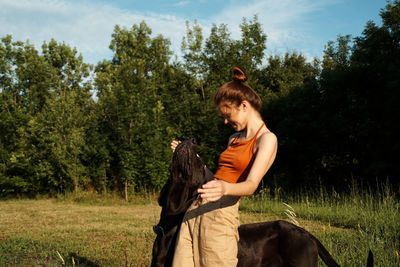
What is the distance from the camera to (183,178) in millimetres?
2354

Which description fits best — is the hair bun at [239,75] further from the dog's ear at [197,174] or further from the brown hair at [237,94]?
the dog's ear at [197,174]

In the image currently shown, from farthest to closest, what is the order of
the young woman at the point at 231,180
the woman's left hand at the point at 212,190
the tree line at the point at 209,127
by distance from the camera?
1. the tree line at the point at 209,127
2. the young woman at the point at 231,180
3. the woman's left hand at the point at 212,190

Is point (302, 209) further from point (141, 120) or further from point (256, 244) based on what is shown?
point (141, 120)

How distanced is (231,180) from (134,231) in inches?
230

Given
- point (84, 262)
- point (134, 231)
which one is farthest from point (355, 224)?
point (84, 262)

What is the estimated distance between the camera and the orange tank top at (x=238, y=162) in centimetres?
236

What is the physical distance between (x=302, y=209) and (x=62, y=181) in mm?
12081

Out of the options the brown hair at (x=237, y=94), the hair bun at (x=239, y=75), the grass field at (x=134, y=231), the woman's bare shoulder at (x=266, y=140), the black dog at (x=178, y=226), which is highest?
the hair bun at (x=239, y=75)

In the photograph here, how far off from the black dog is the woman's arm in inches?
17.6

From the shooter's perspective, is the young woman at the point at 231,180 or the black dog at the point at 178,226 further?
the black dog at the point at 178,226

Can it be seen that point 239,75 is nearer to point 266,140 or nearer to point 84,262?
point 266,140

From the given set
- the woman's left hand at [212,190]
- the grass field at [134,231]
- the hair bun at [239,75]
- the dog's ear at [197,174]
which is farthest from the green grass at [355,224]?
the woman's left hand at [212,190]

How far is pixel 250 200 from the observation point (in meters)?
11.4

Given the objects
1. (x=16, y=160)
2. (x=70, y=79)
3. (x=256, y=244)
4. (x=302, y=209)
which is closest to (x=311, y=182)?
(x=302, y=209)
